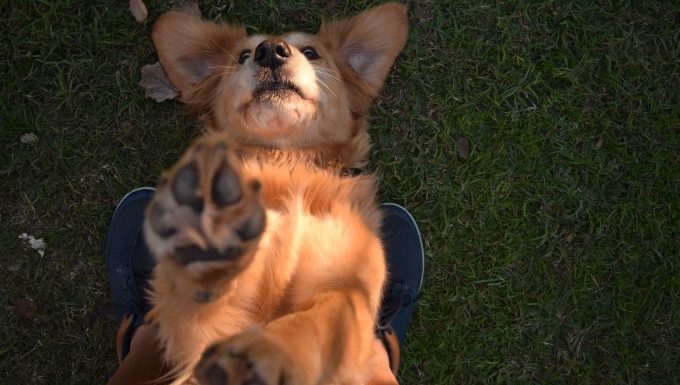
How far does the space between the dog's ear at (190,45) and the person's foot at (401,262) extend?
1.58 m

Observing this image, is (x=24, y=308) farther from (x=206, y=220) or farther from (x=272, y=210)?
(x=206, y=220)

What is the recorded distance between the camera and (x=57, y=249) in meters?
4.08

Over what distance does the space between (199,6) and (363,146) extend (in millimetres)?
1733

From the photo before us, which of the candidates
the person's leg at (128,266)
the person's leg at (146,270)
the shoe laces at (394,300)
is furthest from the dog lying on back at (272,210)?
the person's leg at (128,266)

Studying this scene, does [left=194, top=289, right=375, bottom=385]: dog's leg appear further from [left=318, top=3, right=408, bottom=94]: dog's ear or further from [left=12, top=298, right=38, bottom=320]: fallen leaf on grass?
[left=12, top=298, right=38, bottom=320]: fallen leaf on grass

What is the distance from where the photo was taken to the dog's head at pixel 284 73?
3139 mm

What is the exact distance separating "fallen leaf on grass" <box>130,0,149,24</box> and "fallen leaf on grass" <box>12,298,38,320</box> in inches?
88.2

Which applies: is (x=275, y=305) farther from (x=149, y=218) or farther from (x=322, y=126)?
(x=322, y=126)

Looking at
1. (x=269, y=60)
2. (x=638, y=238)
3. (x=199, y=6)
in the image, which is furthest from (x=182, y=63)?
(x=638, y=238)

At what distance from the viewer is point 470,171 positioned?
4.19 metres

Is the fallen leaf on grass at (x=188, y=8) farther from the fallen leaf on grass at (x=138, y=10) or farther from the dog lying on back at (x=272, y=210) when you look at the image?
the dog lying on back at (x=272, y=210)

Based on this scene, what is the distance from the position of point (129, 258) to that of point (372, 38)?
232 cm

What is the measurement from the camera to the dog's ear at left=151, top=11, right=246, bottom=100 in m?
3.67

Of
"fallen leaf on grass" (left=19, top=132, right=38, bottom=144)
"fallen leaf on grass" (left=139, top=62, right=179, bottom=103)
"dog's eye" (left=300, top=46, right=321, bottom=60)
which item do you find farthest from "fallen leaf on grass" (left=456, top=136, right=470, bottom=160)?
"fallen leaf on grass" (left=19, top=132, right=38, bottom=144)
